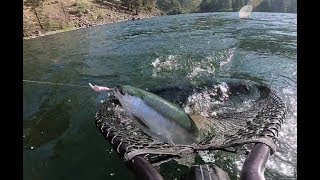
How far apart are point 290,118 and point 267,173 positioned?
2.51 m

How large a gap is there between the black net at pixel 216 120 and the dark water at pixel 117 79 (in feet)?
2.29

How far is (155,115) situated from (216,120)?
3.08 metres

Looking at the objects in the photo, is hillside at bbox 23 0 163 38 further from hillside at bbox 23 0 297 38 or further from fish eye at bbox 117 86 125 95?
fish eye at bbox 117 86 125 95

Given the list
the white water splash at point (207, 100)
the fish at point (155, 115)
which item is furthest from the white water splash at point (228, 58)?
the fish at point (155, 115)

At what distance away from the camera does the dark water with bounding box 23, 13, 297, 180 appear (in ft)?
23.4

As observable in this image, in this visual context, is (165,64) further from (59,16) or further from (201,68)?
(59,16)

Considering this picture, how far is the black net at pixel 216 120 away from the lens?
5464 millimetres

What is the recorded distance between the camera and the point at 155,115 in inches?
203

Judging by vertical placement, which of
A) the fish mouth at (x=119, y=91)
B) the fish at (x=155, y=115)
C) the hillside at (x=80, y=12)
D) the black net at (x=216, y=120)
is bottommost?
the hillside at (x=80, y=12)

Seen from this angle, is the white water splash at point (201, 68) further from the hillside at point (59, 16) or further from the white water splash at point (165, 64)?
the hillside at point (59, 16)

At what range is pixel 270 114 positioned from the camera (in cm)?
701

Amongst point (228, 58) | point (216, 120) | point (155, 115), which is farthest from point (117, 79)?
point (155, 115)

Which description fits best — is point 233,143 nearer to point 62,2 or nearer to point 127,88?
point 127,88

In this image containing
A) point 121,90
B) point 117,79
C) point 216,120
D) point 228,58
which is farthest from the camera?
point 228,58
